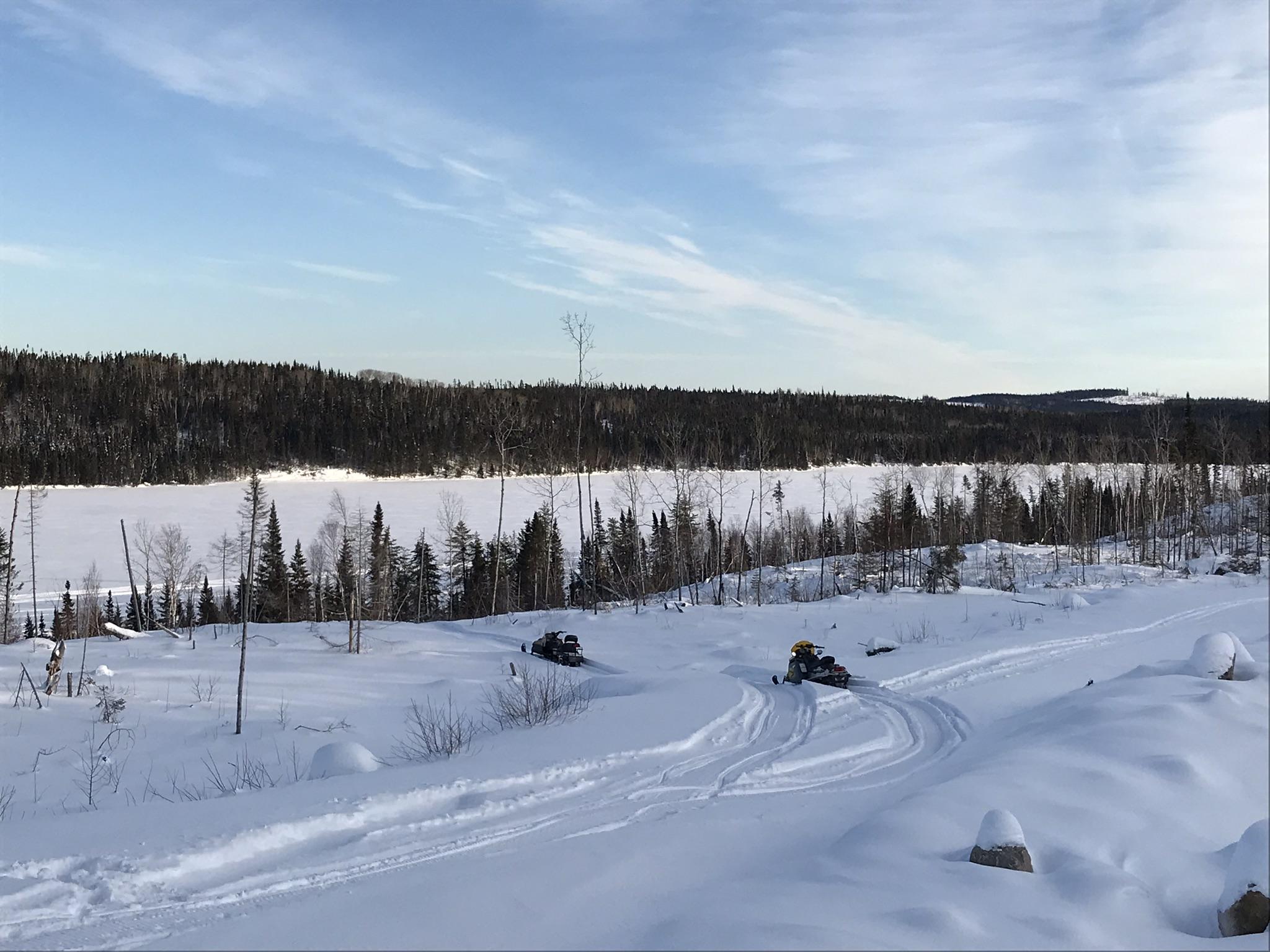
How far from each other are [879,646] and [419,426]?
10963cm

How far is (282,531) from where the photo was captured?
7875 centimetres

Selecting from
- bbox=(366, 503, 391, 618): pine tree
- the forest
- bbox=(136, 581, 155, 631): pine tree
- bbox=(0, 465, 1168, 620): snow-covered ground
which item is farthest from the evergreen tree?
the forest

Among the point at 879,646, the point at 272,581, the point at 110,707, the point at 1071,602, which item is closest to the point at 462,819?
the point at 110,707

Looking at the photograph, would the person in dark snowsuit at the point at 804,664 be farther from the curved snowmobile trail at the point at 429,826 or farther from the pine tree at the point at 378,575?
the pine tree at the point at 378,575

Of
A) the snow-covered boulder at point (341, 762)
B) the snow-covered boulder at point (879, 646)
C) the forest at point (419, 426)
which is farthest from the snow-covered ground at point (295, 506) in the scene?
the snow-covered boulder at point (341, 762)

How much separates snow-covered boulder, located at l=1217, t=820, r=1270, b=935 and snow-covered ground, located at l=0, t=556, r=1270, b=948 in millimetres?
127

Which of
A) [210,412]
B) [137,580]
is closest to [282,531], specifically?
[137,580]

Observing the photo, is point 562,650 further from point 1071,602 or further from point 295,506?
point 295,506

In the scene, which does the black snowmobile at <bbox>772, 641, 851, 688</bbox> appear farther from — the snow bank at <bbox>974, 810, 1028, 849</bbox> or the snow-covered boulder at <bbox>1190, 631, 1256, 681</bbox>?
the snow bank at <bbox>974, 810, 1028, 849</bbox>

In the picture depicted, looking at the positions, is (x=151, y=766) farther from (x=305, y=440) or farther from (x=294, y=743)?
(x=305, y=440)

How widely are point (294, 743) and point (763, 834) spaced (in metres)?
10.4

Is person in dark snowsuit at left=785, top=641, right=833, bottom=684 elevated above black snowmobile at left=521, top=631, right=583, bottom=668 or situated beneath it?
elevated above

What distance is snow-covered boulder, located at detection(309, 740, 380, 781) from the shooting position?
10.7 meters

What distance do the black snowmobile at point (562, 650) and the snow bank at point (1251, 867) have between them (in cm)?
1773
